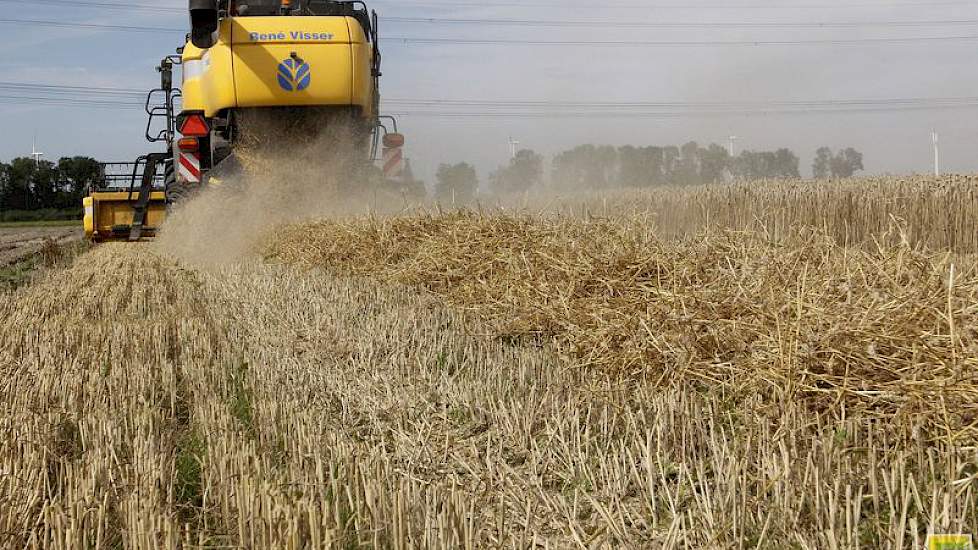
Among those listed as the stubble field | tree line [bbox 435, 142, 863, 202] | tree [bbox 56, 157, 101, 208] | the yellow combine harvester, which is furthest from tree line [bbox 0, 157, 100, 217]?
the stubble field

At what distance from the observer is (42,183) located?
49.4 m

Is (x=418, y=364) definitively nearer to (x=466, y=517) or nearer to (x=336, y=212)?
(x=466, y=517)

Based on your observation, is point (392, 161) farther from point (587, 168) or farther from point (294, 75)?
point (587, 168)

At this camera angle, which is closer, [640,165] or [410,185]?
[410,185]

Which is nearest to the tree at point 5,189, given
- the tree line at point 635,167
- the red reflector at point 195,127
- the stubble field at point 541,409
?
the tree line at point 635,167

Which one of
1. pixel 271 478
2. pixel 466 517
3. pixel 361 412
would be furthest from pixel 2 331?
pixel 466 517

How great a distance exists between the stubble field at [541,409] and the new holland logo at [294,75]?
4.79m

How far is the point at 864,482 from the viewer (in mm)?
2441

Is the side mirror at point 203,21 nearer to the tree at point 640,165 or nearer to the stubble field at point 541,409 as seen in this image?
the stubble field at point 541,409

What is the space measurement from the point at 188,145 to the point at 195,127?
24cm

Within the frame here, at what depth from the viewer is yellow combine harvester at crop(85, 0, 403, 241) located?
10391 mm

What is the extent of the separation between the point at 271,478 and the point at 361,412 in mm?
860

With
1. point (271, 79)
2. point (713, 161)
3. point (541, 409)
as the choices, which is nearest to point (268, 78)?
point (271, 79)

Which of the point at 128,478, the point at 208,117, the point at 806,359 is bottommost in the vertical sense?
the point at 128,478
